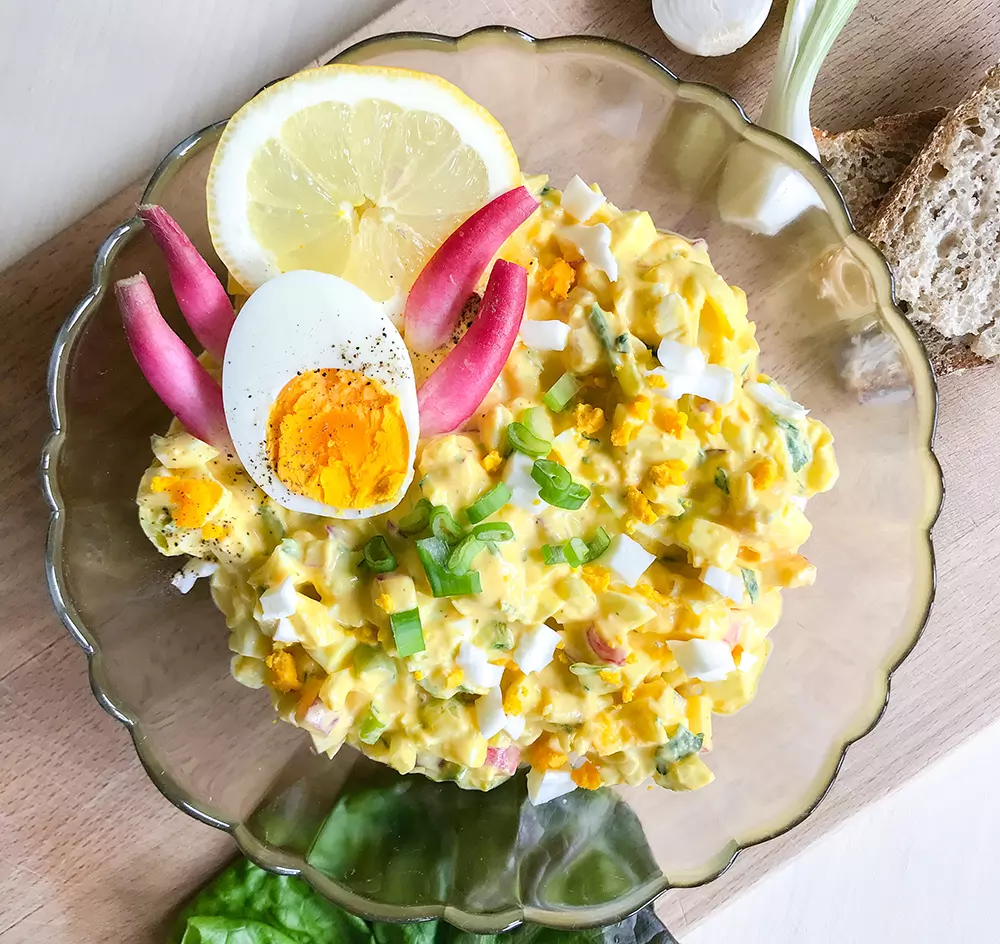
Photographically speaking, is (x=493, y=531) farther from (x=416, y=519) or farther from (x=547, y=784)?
(x=547, y=784)

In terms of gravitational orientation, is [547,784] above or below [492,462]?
below

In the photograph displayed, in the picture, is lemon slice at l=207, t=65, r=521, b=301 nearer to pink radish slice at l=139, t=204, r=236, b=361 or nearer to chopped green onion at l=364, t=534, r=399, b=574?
pink radish slice at l=139, t=204, r=236, b=361

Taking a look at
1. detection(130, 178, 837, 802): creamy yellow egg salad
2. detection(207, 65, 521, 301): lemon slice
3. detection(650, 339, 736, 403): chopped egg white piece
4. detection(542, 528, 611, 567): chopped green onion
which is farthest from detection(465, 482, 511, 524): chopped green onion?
detection(207, 65, 521, 301): lemon slice

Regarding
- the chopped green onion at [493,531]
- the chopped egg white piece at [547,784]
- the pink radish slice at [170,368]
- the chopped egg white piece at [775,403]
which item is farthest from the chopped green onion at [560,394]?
the chopped egg white piece at [547,784]

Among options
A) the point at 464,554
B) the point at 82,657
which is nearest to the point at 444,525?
the point at 464,554

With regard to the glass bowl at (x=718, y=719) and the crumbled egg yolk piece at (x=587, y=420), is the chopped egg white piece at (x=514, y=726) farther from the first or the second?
the crumbled egg yolk piece at (x=587, y=420)

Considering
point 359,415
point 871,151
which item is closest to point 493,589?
point 359,415
